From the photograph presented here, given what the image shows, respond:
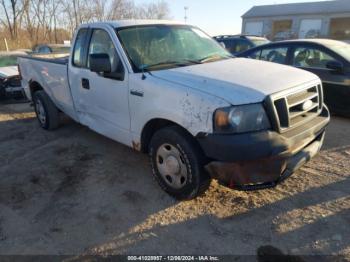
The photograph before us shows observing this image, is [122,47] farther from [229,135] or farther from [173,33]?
[229,135]

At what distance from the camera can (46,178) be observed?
4.20 metres

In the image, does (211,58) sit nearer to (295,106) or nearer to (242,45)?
(295,106)

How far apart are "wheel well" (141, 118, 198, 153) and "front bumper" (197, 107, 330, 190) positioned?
0.70 m

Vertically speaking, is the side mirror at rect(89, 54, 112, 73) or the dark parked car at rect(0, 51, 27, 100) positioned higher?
the side mirror at rect(89, 54, 112, 73)

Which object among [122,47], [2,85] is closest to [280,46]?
[122,47]

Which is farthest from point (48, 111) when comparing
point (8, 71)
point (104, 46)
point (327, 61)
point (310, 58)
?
point (327, 61)

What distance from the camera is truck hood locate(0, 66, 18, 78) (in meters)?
8.60

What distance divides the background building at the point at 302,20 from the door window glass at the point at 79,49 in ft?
113

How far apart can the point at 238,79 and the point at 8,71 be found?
8.02m

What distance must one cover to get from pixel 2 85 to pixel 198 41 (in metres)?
6.55

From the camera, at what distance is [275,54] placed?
677 cm

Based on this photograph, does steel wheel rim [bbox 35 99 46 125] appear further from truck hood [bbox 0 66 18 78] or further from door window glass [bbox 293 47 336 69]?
door window glass [bbox 293 47 336 69]

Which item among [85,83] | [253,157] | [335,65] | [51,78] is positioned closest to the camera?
[253,157]

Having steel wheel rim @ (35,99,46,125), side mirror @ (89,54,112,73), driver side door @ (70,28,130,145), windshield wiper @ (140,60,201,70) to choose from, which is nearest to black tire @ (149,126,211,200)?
driver side door @ (70,28,130,145)
